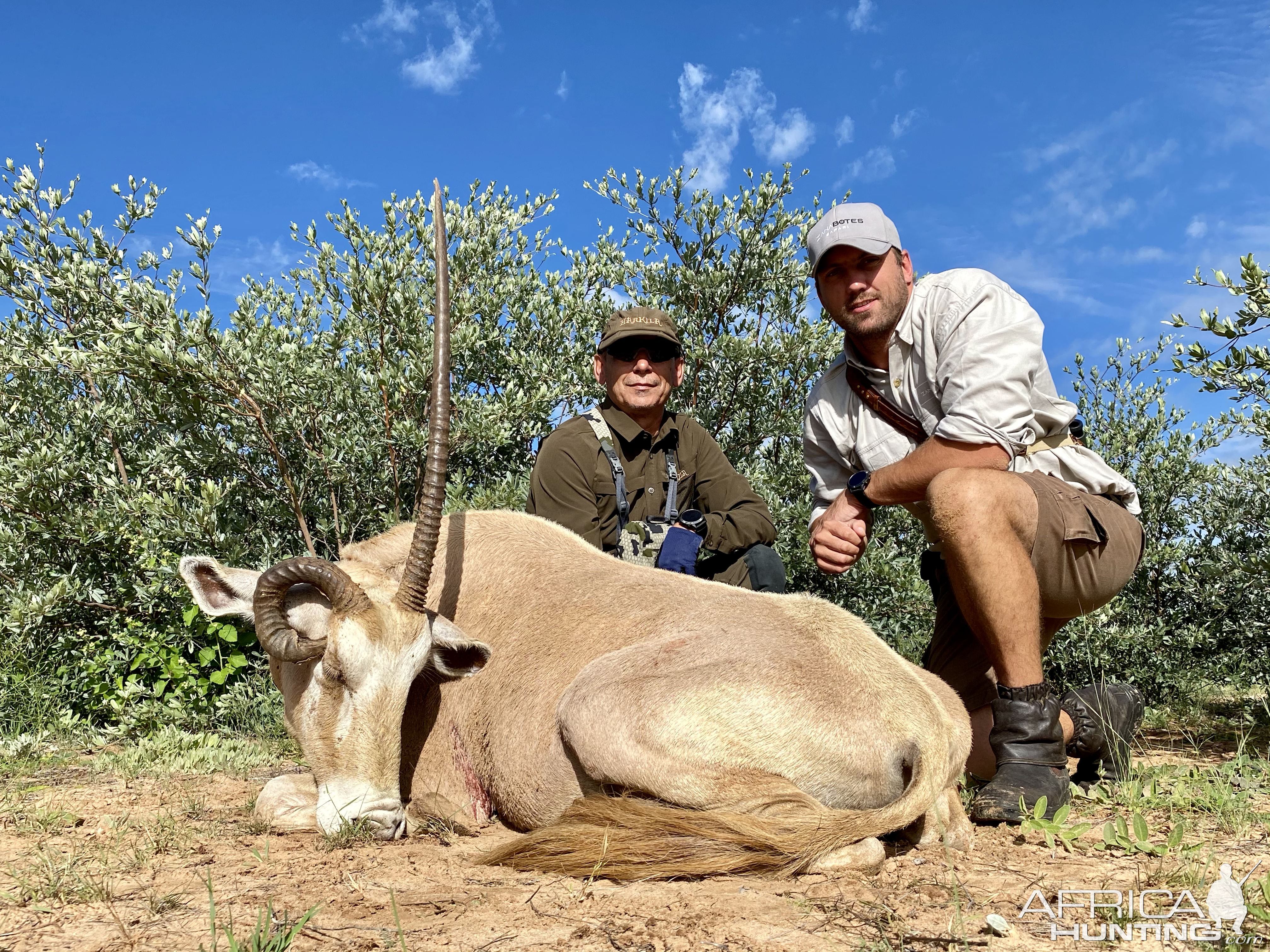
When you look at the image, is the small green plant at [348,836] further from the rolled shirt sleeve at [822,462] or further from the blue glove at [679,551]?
the rolled shirt sleeve at [822,462]

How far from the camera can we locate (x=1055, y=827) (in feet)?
12.2

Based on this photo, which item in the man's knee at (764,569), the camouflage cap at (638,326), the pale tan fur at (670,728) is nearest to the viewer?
the pale tan fur at (670,728)

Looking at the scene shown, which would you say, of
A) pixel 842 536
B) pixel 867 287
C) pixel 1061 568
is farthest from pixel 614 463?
pixel 1061 568

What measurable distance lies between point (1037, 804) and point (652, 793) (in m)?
1.59

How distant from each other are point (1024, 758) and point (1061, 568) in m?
1.04

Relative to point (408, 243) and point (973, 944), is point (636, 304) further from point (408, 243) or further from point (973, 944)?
point (973, 944)

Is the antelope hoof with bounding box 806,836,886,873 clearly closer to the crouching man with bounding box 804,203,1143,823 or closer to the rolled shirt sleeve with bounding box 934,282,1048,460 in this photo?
the crouching man with bounding box 804,203,1143,823

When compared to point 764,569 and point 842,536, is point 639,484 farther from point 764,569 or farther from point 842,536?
point 842,536

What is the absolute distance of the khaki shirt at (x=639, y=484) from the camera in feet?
20.0

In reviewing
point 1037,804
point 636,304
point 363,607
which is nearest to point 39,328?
point 636,304

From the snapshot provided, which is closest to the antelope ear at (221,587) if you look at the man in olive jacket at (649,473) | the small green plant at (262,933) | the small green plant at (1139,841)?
the small green plant at (262,933)

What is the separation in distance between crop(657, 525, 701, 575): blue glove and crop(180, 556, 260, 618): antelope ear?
2.34m

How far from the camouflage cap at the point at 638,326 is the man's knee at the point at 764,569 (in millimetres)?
1586

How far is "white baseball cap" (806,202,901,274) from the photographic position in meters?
4.82
